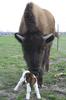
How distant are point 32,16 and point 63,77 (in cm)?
263

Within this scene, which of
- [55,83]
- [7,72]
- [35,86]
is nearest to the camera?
[35,86]

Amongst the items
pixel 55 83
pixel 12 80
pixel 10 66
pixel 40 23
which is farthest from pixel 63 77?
pixel 10 66

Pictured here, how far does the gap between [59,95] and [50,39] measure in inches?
52.4

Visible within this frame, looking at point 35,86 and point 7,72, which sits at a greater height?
point 35,86

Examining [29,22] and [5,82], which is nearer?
[29,22]

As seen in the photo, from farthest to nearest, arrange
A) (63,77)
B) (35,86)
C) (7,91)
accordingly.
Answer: (63,77) → (7,91) → (35,86)

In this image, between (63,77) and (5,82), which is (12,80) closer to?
(5,82)

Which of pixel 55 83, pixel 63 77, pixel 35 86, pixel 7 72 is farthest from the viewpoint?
pixel 7 72

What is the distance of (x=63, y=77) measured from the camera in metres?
10.3

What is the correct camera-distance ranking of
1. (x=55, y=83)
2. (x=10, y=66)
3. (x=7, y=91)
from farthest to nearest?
(x=10, y=66) < (x=55, y=83) < (x=7, y=91)

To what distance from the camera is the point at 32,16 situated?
330 inches

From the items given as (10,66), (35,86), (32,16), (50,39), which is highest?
(32,16)

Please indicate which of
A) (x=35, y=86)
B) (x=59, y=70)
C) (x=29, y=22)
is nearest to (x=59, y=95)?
(x=35, y=86)

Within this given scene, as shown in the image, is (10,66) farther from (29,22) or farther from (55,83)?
(29,22)
